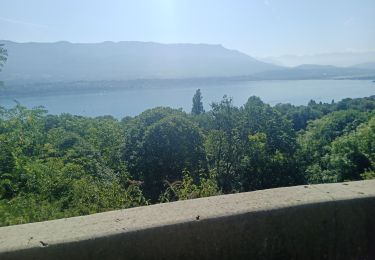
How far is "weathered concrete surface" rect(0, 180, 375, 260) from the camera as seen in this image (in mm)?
2080

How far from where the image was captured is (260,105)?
37406 mm

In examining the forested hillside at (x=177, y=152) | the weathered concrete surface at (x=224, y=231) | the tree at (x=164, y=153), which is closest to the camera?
the weathered concrete surface at (x=224, y=231)

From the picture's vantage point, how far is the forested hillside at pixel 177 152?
11688mm

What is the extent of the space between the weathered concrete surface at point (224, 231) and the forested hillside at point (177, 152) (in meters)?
5.22

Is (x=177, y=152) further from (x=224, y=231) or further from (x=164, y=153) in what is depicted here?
(x=224, y=231)

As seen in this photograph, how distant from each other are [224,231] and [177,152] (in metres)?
22.9

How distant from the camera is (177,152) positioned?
25062 millimetres

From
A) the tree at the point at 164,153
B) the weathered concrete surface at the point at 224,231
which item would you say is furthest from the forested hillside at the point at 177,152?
the weathered concrete surface at the point at 224,231

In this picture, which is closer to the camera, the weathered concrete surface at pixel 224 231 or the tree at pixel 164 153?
the weathered concrete surface at pixel 224 231

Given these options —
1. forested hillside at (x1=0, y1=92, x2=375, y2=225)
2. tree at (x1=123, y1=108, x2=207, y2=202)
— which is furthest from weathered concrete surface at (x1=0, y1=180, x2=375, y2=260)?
tree at (x1=123, y1=108, x2=207, y2=202)

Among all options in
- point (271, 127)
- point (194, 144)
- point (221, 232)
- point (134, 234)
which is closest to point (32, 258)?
point (134, 234)

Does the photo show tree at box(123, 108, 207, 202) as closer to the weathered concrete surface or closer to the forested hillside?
the forested hillside

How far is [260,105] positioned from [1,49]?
2954cm

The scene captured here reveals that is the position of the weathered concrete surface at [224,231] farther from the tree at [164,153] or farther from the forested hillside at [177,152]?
the tree at [164,153]
